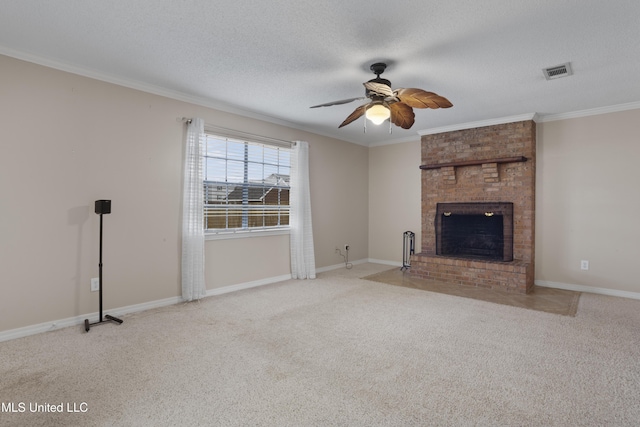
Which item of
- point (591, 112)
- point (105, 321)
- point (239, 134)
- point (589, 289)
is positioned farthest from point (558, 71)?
point (105, 321)

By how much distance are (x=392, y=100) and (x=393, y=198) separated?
3.57 metres

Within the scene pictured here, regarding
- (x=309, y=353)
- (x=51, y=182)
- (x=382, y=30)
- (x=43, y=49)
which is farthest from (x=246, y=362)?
(x=43, y=49)

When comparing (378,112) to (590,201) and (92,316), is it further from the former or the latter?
(590,201)

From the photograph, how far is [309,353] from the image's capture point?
8.36 feet

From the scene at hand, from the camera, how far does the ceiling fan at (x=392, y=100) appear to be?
2.79 metres

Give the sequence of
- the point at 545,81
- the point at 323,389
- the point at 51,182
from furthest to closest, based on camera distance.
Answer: the point at 545,81, the point at 51,182, the point at 323,389

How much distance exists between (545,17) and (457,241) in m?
3.71

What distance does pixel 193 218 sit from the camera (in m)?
3.94

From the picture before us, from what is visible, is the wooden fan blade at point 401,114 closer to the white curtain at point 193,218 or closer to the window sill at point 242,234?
the white curtain at point 193,218

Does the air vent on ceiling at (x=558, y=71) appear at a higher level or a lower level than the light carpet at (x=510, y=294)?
higher

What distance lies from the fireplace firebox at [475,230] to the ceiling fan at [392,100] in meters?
2.54

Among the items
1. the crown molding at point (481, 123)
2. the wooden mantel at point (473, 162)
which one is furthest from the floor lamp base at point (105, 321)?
the crown molding at point (481, 123)

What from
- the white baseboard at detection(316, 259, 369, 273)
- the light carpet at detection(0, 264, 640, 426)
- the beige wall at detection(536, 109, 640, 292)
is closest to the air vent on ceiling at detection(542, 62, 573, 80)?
the beige wall at detection(536, 109, 640, 292)

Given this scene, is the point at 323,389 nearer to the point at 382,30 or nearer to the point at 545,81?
the point at 382,30
